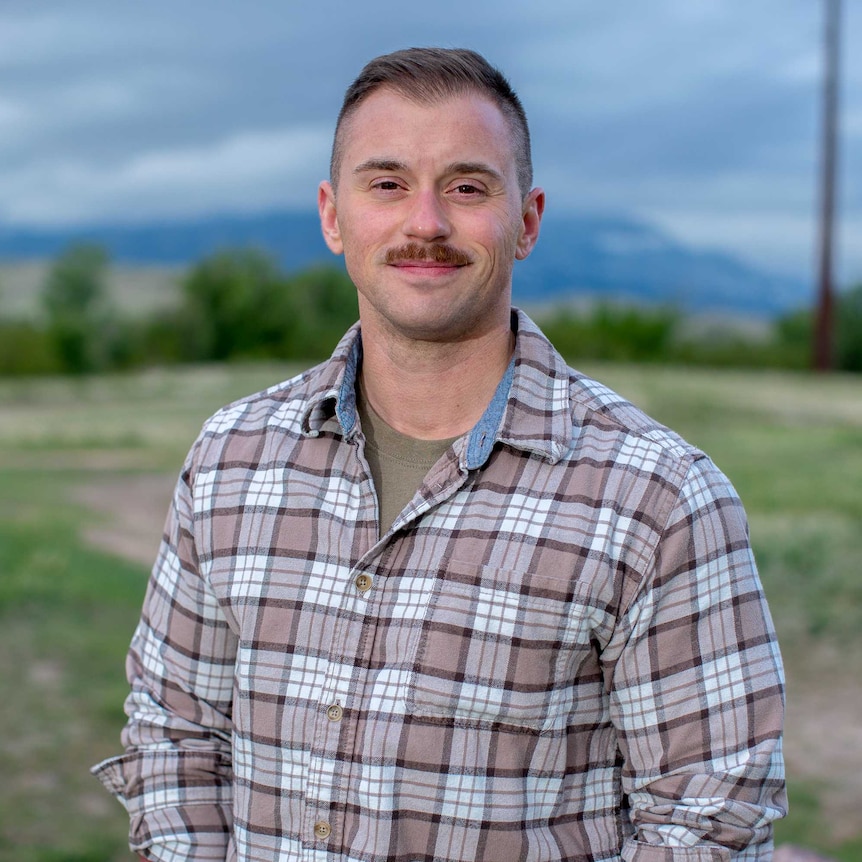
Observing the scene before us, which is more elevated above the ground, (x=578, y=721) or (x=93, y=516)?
(x=578, y=721)

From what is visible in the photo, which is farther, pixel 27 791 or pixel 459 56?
pixel 27 791

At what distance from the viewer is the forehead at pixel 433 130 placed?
170cm

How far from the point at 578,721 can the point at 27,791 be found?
3.08 meters

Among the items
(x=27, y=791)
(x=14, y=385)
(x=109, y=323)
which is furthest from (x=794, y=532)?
(x=109, y=323)

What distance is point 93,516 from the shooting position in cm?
783

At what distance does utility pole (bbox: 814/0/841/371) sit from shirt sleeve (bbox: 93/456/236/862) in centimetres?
1646

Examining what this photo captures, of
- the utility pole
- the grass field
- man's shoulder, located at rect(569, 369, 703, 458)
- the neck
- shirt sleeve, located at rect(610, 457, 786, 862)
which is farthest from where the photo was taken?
the utility pole

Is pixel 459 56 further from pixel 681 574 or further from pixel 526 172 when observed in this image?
pixel 681 574

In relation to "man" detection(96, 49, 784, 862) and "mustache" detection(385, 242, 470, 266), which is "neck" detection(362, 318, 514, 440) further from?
"mustache" detection(385, 242, 470, 266)

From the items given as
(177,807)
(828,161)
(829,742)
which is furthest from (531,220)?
(828,161)

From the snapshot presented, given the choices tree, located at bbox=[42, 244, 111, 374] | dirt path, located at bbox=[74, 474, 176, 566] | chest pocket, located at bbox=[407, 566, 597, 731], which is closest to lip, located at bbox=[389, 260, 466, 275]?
chest pocket, located at bbox=[407, 566, 597, 731]

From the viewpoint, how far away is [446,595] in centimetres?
160

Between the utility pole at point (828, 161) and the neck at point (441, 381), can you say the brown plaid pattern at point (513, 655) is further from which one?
the utility pole at point (828, 161)

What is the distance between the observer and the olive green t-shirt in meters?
1.71
